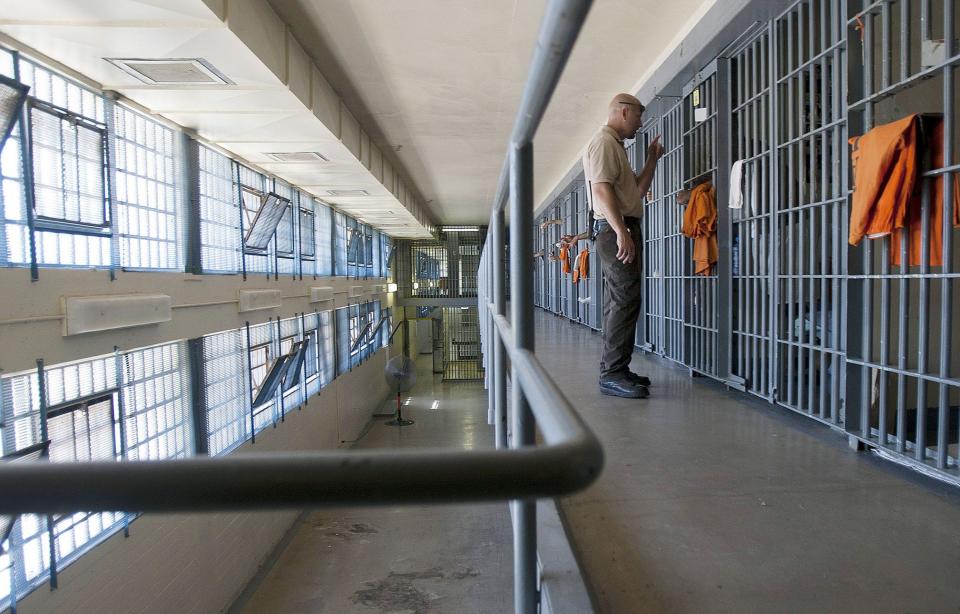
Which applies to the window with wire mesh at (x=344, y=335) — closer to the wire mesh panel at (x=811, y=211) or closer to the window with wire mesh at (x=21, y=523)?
the window with wire mesh at (x=21, y=523)

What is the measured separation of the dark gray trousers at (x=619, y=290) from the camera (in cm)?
292

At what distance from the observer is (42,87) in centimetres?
318

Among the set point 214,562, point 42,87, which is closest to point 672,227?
point 42,87

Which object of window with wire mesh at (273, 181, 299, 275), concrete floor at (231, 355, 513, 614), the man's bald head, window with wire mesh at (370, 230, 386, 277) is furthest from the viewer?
window with wire mesh at (370, 230, 386, 277)

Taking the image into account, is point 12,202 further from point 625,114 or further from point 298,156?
point 298,156

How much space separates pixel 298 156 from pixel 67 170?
2.88 metres

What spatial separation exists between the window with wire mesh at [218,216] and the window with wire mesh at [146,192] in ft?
1.46

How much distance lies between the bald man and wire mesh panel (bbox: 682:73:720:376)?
110 centimetres

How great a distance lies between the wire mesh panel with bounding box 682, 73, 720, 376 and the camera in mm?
4004

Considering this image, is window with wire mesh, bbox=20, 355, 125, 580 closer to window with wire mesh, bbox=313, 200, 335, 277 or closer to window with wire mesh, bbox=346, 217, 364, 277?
window with wire mesh, bbox=313, 200, 335, 277

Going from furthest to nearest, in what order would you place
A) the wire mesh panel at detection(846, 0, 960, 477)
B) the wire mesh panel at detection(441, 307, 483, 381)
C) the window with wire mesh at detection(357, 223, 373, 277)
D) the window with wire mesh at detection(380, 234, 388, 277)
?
the wire mesh panel at detection(441, 307, 483, 381) → the window with wire mesh at detection(380, 234, 388, 277) → the window with wire mesh at detection(357, 223, 373, 277) → the wire mesh panel at detection(846, 0, 960, 477)

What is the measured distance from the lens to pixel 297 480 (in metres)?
0.40

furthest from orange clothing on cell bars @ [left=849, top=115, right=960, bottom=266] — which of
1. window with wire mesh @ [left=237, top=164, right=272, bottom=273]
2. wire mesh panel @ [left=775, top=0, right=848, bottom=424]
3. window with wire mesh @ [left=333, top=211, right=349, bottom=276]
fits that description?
window with wire mesh @ [left=333, top=211, right=349, bottom=276]

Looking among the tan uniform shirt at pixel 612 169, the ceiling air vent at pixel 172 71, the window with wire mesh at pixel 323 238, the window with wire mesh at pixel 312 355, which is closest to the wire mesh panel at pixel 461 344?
the window with wire mesh at pixel 323 238
